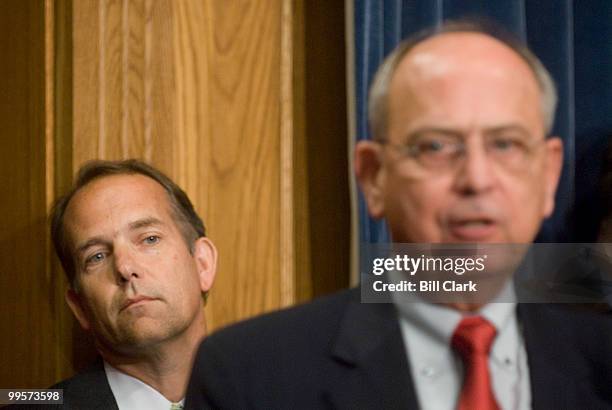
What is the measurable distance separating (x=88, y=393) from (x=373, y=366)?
0.45 meters

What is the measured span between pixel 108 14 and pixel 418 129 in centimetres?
55

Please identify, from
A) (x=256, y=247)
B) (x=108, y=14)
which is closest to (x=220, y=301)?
(x=256, y=247)

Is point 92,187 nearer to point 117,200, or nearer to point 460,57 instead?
point 117,200

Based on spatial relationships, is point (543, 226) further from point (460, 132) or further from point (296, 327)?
point (296, 327)

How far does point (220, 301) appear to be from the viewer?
1038 millimetres

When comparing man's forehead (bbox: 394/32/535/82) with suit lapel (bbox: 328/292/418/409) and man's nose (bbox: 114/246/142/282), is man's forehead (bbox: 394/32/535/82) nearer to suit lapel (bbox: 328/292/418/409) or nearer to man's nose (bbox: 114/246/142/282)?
suit lapel (bbox: 328/292/418/409)

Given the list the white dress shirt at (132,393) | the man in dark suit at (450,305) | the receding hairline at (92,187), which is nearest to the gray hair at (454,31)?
the man in dark suit at (450,305)

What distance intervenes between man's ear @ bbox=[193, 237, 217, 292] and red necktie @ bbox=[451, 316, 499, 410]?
1.16 ft

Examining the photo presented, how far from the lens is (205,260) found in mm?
1043

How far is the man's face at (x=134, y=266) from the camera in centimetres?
100

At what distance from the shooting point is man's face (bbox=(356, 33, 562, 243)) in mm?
793

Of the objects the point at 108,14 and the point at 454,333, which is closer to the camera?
the point at 454,333

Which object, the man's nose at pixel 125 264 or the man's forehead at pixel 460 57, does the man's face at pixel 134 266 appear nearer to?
the man's nose at pixel 125 264

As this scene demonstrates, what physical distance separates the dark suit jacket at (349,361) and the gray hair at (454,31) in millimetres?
193
